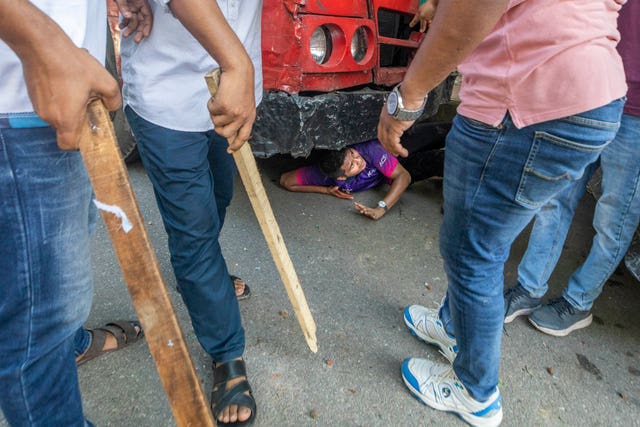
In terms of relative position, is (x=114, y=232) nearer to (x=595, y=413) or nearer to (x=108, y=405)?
(x=108, y=405)

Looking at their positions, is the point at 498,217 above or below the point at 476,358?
above

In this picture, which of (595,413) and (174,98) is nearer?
(174,98)

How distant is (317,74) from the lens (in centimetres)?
217

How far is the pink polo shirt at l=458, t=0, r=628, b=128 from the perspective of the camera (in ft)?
3.22

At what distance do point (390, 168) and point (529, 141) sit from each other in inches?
80.5

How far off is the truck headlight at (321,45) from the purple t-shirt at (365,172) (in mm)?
966

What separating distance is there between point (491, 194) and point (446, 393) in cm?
86

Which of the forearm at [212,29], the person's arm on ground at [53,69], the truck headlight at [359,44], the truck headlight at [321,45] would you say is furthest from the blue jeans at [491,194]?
the truck headlight at [359,44]

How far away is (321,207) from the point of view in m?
3.05

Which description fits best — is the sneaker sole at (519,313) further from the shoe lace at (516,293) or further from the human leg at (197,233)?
the human leg at (197,233)

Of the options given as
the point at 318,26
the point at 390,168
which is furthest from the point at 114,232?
the point at 390,168

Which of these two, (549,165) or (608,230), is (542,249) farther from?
(549,165)

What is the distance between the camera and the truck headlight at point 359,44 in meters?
2.36

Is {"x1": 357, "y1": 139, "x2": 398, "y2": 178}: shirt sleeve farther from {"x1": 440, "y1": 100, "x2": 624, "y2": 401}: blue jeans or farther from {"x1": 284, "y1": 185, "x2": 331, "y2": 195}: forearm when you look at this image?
{"x1": 440, "y1": 100, "x2": 624, "y2": 401}: blue jeans
